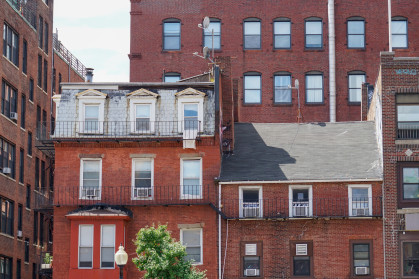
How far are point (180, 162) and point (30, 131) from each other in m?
23.9

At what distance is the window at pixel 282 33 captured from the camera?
76.6 m

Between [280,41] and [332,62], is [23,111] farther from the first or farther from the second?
[332,62]

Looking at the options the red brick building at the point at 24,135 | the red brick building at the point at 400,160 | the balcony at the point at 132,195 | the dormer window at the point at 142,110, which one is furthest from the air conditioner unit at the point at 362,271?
the red brick building at the point at 24,135

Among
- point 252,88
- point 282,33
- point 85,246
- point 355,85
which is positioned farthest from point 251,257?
point 282,33

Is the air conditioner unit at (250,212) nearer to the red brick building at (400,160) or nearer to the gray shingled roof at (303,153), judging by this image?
the gray shingled roof at (303,153)

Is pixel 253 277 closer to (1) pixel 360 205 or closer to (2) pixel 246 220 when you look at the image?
(2) pixel 246 220

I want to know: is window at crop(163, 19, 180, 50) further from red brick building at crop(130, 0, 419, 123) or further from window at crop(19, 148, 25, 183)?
window at crop(19, 148, 25, 183)

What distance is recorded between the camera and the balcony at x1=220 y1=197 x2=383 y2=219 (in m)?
55.9

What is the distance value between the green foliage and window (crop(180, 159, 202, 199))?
536cm

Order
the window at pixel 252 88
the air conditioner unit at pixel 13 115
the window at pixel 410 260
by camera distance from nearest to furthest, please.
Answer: the window at pixel 410 260 → the air conditioner unit at pixel 13 115 → the window at pixel 252 88

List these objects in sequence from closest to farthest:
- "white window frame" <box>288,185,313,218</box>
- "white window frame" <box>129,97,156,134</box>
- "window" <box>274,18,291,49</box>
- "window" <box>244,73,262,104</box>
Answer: "white window frame" <box>288,185,313,218</box> → "white window frame" <box>129,97,156,134</box> → "window" <box>244,73,262,104</box> → "window" <box>274,18,291,49</box>

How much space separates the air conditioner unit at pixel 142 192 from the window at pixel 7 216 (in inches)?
613

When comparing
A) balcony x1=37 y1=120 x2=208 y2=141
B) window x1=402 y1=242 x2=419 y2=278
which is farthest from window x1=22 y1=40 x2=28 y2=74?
window x1=402 y1=242 x2=419 y2=278

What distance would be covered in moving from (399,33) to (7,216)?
30579mm
